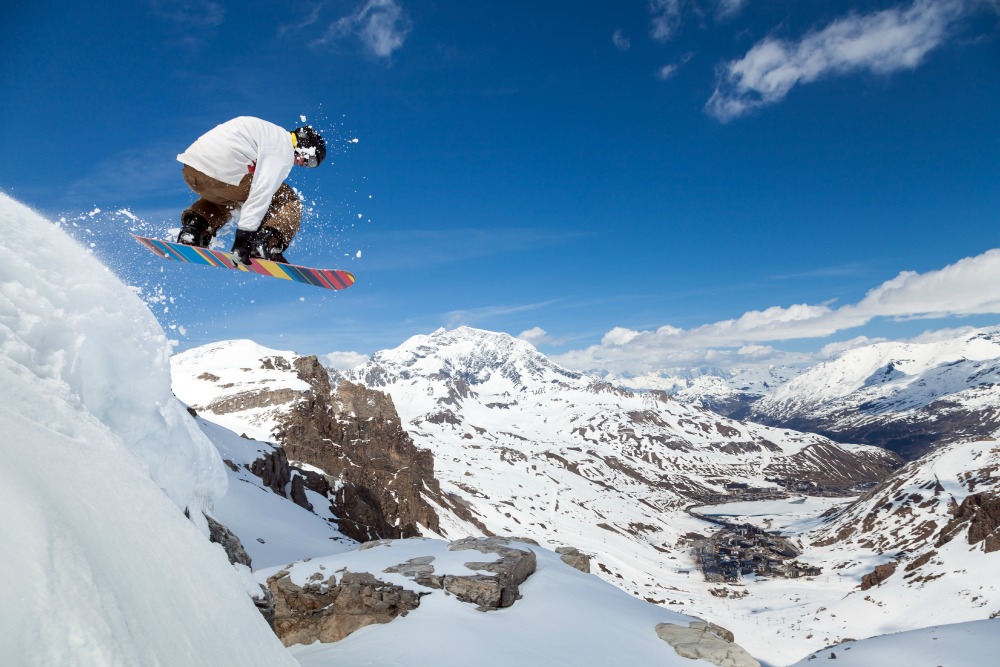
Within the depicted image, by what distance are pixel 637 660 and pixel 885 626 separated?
232 feet

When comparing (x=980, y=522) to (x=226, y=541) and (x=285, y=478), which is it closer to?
(x=285, y=478)

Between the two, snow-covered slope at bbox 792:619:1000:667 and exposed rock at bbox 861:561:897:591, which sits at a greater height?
snow-covered slope at bbox 792:619:1000:667

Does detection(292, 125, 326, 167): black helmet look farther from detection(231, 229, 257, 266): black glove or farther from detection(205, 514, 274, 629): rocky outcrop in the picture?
detection(205, 514, 274, 629): rocky outcrop

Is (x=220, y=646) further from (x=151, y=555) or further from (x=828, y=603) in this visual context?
(x=828, y=603)

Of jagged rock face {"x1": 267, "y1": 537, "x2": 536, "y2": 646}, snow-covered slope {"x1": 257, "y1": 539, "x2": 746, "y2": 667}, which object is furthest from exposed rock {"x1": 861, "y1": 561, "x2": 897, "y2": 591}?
jagged rock face {"x1": 267, "y1": 537, "x2": 536, "y2": 646}

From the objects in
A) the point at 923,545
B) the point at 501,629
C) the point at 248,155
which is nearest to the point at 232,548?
the point at 248,155

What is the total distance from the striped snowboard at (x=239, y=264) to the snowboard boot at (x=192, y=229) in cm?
11

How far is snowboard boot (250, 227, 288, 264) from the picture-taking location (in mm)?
8773

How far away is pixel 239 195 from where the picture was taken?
8.80 metres

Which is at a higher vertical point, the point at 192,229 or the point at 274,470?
the point at 192,229

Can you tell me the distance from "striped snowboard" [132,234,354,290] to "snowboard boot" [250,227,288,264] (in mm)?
150

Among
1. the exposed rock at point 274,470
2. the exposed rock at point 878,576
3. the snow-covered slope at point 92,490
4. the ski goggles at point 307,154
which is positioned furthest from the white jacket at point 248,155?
the exposed rock at point 878,576

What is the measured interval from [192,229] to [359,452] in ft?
248

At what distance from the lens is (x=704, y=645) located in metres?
15.4
